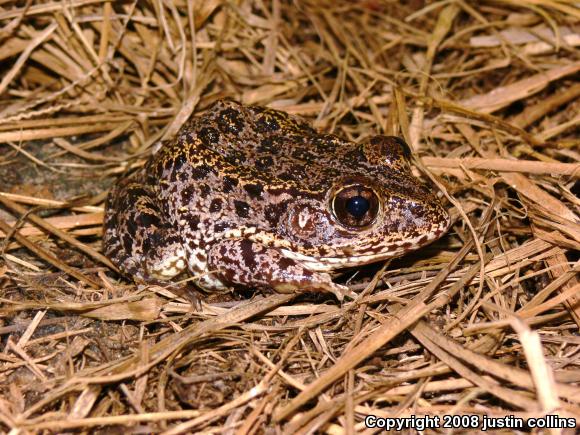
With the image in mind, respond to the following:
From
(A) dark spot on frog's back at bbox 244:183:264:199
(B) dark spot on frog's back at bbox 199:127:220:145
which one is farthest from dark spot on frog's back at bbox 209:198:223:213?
(B) dark spot on frog's back at bbox 199:127:220:145

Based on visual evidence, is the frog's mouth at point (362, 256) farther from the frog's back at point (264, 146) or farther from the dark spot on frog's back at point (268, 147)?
the dark spot on frog's back at point (268, 147)

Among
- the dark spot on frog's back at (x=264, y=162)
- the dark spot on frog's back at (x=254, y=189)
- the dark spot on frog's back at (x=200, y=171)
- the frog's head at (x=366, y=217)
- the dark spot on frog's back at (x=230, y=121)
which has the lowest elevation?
the frog's head at (x=366, y=217)

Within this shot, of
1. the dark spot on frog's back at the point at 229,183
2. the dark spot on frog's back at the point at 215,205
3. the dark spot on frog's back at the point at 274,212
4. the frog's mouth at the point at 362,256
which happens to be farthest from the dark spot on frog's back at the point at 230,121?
the frog's mouth at the point at 362,256

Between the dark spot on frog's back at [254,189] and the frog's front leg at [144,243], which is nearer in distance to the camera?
the dark spot on frog's back at [254,189]

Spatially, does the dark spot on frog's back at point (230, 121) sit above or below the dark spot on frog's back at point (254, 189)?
above

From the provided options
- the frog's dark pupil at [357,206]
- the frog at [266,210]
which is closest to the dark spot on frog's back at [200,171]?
the frog at [266,210]

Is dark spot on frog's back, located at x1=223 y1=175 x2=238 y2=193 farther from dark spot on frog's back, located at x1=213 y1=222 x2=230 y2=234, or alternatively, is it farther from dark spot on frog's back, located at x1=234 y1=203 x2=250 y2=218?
dark spot on frog's back, located at x1=213 y1=222 x2=230 y2=234

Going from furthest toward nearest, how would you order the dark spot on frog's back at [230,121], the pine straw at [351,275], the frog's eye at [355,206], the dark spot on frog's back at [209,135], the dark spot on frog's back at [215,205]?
the dark spot on frog's back at [230,121] → the dark spot on frog's back at [209,135] → the dark spot on frog's back at [215,205] → the frog's eye at [355,206] → the pine straw at [351,275]

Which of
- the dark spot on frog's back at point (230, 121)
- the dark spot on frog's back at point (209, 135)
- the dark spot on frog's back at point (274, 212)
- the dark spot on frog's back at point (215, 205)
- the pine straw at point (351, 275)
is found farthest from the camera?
the dark spot on frog's back at point (230, 121)

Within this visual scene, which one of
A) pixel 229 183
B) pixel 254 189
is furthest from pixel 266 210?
pixel 229 183
